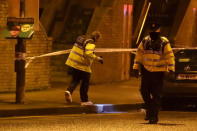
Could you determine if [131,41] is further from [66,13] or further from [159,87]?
[159,87]

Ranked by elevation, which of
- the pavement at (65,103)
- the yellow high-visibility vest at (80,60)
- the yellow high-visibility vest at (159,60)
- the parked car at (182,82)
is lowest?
the pavement at (65,103)

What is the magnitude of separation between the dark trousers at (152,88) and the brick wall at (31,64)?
5103 millimetres

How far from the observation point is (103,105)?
13.5 m

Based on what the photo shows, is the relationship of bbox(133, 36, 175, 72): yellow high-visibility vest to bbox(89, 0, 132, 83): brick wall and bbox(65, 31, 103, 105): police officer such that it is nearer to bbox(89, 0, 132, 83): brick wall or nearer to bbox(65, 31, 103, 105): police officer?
bbox(65, 31, 103, 105): police officer

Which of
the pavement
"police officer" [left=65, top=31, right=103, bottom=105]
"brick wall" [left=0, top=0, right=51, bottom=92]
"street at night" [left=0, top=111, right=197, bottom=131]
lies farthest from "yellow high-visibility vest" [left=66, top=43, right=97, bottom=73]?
"brick wall" [left=0, top=0, right=51, bottom=92]

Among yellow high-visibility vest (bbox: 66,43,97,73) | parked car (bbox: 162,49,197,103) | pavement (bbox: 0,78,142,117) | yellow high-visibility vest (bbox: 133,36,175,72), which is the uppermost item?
yellow high-visibility vest (bbox: 133,36,175,72)

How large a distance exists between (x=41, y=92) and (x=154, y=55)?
5.42 metres

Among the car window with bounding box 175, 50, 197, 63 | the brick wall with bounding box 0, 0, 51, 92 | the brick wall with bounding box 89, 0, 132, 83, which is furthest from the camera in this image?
the brick wall with bounding box 89, 0, 132, 83

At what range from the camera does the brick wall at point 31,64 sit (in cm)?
1496

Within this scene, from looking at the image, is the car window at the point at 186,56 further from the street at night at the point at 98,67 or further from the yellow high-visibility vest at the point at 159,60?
the yellow high-visibility vest at the point at 159,60

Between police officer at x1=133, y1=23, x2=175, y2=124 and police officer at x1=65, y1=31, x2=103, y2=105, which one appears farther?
police officer at x1=65, y1=31, x2=103, y2=105

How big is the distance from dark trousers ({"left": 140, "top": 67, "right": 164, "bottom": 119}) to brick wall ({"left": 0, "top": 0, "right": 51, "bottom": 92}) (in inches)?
201

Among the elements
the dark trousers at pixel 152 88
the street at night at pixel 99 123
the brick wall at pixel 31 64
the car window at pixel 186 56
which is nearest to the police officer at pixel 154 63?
the dark trousers at pixel 152 88

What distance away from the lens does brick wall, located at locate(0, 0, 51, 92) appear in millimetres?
14962
